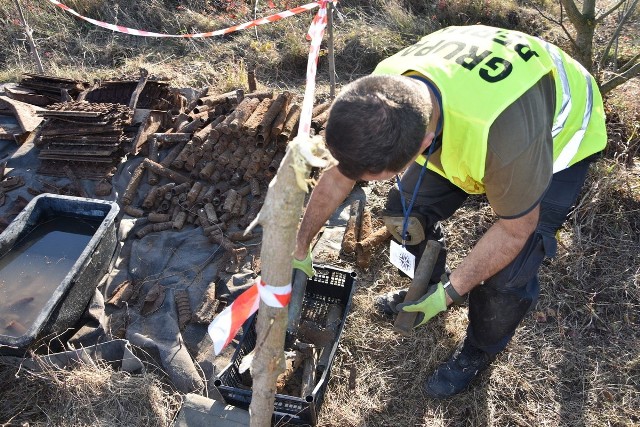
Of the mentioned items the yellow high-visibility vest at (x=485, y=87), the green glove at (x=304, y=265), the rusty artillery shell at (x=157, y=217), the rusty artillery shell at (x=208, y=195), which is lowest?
the rusty artillery shell at (x=157, y=217)

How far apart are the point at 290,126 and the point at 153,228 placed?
58.8 inches

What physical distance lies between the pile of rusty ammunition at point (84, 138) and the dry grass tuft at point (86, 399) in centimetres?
212

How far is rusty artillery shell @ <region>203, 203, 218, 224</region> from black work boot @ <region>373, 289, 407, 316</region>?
1554 mm

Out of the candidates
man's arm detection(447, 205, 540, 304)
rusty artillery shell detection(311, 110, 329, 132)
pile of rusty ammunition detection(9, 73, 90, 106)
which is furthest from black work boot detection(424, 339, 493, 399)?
pile of rusty ammunition detection(9, 73, 90, 106)

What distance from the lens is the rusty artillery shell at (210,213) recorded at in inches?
168

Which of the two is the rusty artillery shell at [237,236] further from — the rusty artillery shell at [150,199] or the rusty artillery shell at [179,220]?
the rusty artillery shell at [150,199]

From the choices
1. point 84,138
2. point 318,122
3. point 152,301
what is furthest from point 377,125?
point 84,138

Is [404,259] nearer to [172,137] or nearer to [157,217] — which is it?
[157,217]

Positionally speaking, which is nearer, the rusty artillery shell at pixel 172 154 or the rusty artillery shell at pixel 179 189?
the rusty artillery shell at pixel 179 189

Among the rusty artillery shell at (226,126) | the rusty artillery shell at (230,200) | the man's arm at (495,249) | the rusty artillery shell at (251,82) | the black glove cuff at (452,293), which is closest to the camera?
the man's arm at (495,249)

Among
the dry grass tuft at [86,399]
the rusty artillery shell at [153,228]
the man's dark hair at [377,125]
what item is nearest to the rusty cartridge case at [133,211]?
the rusty artillery shell at [153,228]

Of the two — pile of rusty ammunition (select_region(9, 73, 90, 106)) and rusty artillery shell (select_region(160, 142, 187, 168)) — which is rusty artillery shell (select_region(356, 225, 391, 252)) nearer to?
rusty artillery shell (select_region(160, 142, 187, 168))

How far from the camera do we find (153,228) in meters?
4.29

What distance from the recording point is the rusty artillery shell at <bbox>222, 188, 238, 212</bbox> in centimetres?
426
